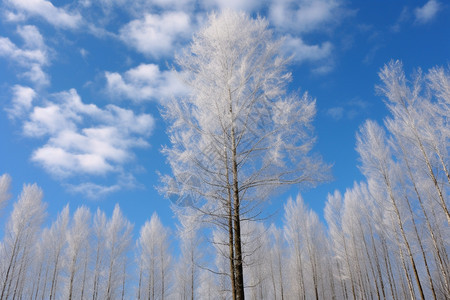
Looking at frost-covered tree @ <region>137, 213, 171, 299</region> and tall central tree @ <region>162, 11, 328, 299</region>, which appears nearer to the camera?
tall central tree @ <region>162, 11, 328, 299</region>

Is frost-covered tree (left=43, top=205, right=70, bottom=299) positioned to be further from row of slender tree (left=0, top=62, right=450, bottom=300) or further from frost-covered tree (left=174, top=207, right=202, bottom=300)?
frost-covered tree (left=174, top=207, right=202, bottom=300)

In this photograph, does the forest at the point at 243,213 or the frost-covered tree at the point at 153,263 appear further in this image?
the frost-covered tree at the point at 153,263

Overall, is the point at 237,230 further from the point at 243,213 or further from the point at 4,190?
the point at 4,190

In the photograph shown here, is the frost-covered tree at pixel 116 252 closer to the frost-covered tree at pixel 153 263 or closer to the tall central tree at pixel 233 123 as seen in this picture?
the frost-covered tree at pixel 153 263

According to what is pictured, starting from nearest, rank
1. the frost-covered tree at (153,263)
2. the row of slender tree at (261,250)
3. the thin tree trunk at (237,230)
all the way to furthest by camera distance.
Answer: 1. the thin tree trunk at (237,230)
2. the row of slender tree at (261,250)
3. the frost-covered tree at (153,263)

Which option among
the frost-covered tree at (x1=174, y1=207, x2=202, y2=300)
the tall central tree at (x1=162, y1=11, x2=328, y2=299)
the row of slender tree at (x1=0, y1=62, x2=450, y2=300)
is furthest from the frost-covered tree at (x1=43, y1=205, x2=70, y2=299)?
the tall central tree at (x1=162, y1=11, x2=328, y2=299)

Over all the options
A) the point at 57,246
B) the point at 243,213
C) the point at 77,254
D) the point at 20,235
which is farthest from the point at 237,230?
the point at 57,246

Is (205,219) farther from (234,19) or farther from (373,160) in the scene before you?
(373,160)

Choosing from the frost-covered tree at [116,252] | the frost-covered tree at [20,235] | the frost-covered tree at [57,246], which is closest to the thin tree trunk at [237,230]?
the frost-covered tree at [20,235]

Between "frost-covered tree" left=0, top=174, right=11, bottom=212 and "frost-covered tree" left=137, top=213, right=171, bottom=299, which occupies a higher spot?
"frost-covered tree" left=0, top=174, right=11, bottom=212

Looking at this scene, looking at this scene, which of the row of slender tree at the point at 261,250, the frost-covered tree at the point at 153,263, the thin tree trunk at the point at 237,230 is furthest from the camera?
the frost-covered tree at the point at 153,263

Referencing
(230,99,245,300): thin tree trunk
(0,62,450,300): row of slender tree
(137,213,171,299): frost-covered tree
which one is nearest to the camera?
(230,99,245,300): thin tree trunk

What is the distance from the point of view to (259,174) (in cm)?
622

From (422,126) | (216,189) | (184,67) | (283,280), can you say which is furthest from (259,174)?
(283,280)
